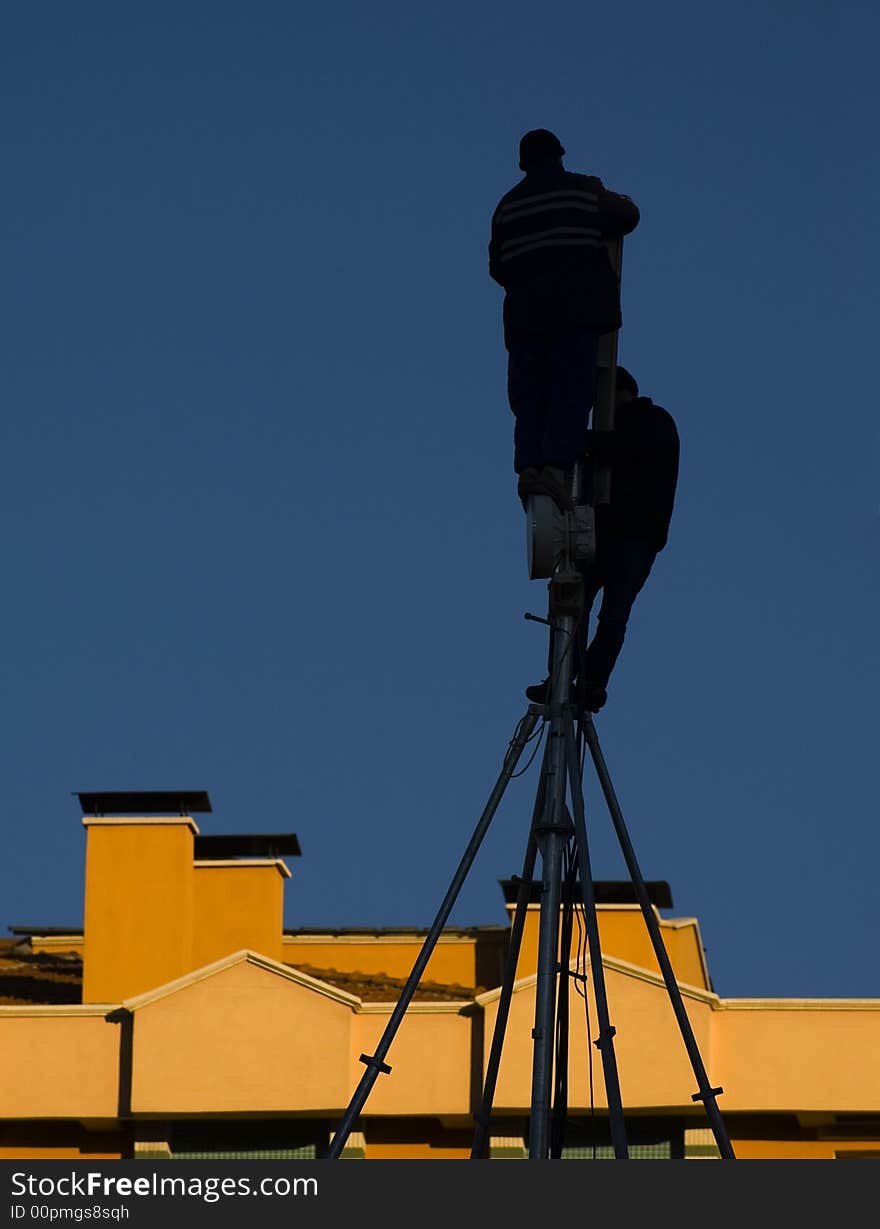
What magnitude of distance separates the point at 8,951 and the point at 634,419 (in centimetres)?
1970

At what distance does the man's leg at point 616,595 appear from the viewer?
11906mm

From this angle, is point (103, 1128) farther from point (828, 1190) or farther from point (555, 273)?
point (828, 1190)

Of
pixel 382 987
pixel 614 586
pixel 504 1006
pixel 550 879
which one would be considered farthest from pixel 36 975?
pixel 550 879

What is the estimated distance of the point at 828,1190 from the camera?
8.18m

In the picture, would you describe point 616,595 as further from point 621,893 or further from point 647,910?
point 621,893

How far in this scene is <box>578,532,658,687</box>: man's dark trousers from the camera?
1192 centimetres

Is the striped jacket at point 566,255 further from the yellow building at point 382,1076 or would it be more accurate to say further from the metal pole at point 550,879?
the yellow building at point 382,1076

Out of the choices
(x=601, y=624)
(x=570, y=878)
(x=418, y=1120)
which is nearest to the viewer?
(x=570, y=878)

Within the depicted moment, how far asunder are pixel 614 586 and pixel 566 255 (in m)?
1.53

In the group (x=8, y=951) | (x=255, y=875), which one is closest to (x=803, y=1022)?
(x=255, y=875)

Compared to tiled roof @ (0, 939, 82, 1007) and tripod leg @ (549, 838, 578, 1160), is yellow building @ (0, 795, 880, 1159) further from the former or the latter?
tripod leg @ (549, 838, 578, 1160)

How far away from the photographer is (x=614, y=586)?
12102 mm

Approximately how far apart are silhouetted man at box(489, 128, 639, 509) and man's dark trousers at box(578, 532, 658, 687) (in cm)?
82

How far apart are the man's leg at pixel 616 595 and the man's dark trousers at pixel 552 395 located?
2.62ft
